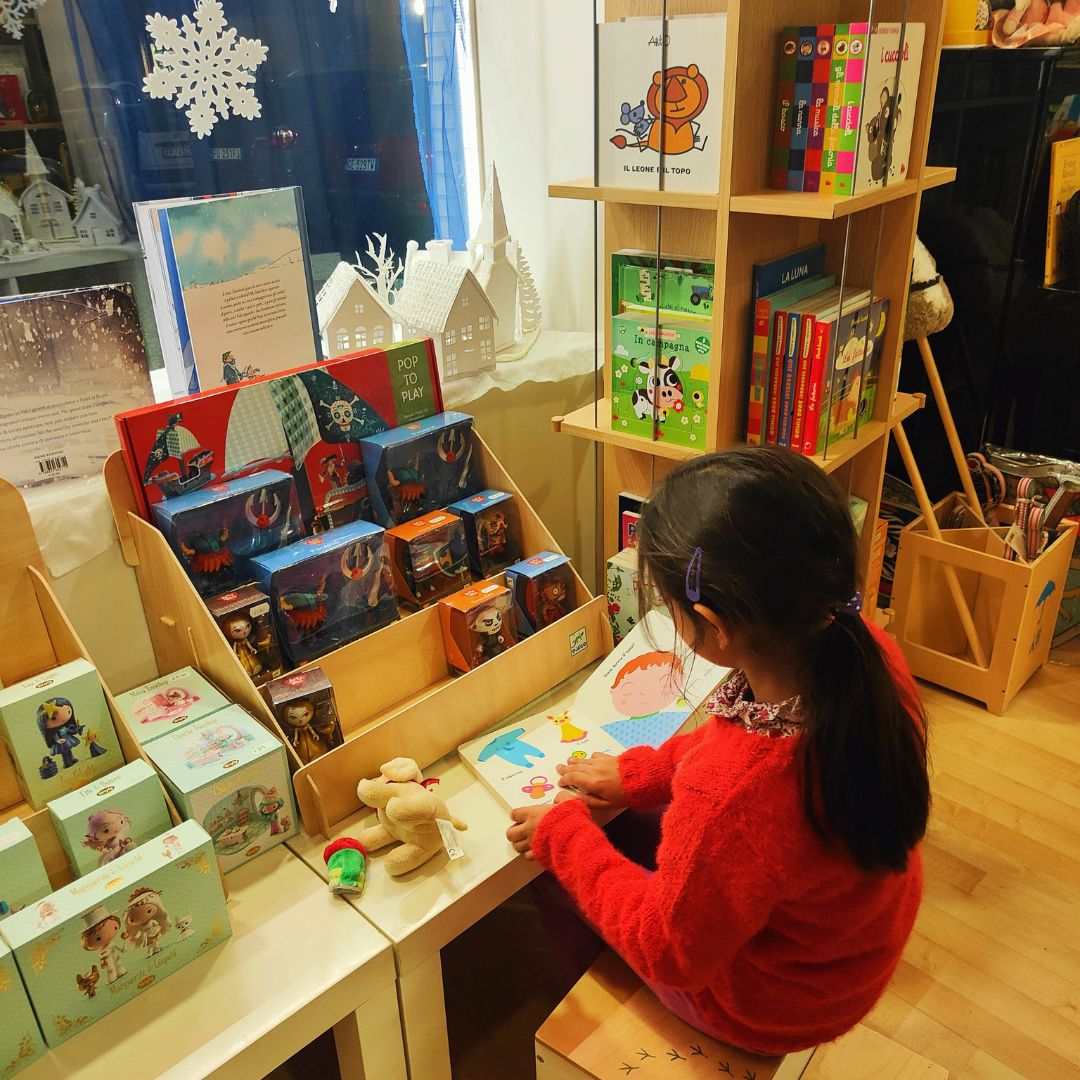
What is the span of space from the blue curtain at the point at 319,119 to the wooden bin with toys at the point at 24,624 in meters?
0.67

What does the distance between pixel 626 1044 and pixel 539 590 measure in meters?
0.72

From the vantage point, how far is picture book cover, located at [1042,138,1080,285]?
2303 millimetres

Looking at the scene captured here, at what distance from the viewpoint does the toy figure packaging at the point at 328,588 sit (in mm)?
1424

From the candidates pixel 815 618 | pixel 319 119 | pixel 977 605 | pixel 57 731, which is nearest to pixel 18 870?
pixel 57 731

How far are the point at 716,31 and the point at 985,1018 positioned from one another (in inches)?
64.8

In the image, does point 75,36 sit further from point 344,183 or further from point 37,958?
point 37,958

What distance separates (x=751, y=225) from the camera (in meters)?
1.57

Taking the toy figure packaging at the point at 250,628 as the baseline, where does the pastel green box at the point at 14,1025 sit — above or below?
below

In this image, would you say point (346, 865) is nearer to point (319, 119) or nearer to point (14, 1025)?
point (14, 1025)

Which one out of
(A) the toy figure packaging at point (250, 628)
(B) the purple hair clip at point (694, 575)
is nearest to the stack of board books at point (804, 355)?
(B) the purple hair clip at point (694, 575)

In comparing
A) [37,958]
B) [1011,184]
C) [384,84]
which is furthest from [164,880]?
[1011,184]

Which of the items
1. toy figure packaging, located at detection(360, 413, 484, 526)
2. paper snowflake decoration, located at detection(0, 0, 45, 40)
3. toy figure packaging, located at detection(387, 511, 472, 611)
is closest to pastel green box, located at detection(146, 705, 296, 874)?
toy figure packaging, located at detection(387, 511, 472, 611)

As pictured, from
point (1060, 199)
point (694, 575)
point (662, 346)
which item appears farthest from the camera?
point (1060, 199)

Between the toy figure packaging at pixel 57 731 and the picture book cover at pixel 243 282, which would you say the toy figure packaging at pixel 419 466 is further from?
the toy figure packaging at pixel 57 731
